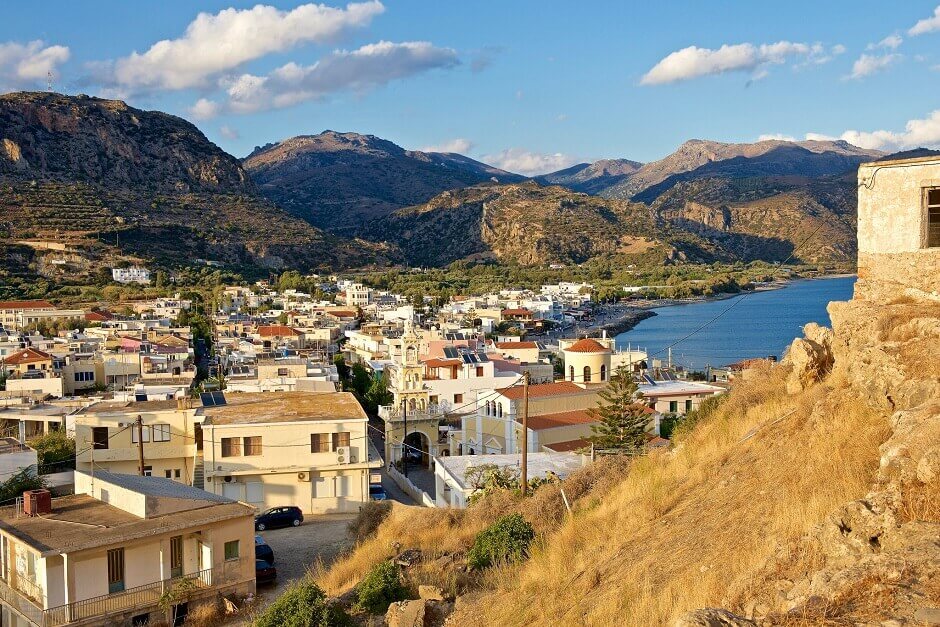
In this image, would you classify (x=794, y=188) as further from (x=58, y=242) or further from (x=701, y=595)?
(x=701, y=595)

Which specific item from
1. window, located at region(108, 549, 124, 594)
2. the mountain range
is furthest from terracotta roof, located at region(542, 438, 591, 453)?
the mountain range

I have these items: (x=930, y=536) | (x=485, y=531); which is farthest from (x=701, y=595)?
(x=485, y=531)

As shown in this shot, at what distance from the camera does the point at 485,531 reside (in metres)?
9.57

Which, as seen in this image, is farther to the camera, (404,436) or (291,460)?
(404,436)

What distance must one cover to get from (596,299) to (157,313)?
5219 cm

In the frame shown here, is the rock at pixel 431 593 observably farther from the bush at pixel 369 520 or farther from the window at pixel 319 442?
the window at pixel 319 442

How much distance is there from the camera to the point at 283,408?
→ 2191 centimetres

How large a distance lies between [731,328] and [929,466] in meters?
73.4

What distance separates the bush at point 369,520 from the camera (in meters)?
14.8

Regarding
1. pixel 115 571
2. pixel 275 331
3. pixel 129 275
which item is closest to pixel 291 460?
pixel 115 571

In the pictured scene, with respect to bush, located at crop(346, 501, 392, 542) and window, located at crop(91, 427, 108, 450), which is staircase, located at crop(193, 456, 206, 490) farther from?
bush, located at crop(346, 501, 392, 542)

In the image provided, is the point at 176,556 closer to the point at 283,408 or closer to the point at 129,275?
the point at 283,408

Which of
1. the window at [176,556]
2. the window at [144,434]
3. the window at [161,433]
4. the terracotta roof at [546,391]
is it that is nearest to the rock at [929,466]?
the window at [176,556]

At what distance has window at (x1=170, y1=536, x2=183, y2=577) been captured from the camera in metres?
13.6
